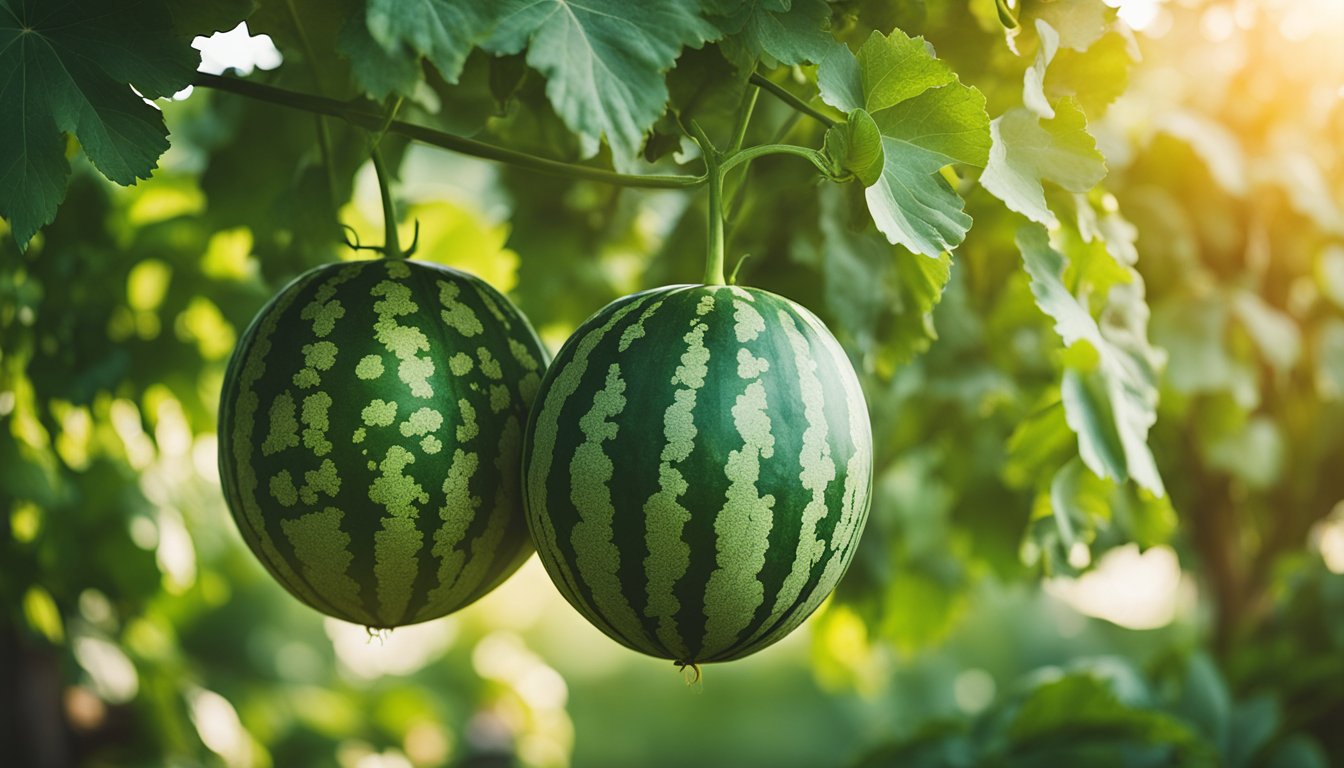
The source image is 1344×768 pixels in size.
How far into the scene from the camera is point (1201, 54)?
114 inches

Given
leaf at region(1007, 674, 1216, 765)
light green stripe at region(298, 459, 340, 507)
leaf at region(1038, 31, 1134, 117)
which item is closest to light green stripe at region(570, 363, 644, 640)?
light green stripe at region(298, 459, 340, 507)

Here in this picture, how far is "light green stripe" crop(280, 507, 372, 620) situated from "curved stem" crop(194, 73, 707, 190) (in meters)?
0.39

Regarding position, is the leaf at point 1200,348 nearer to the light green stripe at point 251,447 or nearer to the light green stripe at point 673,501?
the light green stripe at point 673,501

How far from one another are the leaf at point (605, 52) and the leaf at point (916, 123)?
147 mm

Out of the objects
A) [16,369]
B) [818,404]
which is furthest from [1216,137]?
[16,369]

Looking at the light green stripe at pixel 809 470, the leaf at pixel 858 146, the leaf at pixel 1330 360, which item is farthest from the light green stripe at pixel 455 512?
the leaf at pixel 1330 360

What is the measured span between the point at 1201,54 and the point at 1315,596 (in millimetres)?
1397

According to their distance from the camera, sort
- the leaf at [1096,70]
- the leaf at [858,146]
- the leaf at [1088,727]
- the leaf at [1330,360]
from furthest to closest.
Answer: the leaf at [1330,360] → the leaf at [1088,727] → the leaf at [1096,70] → the leaf at [858,146]

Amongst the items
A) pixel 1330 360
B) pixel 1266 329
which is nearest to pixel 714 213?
pixel 1266 329

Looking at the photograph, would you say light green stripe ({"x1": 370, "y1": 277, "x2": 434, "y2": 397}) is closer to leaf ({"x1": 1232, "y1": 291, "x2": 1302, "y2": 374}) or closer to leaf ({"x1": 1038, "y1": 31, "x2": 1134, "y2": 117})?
leaf ({"x1": 1038, "y1": 31, "x2": 1134, "y2": 117})

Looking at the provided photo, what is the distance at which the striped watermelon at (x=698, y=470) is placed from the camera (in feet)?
3.19

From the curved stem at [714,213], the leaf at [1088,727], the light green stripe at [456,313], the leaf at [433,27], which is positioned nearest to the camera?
the leaf at [433,27]

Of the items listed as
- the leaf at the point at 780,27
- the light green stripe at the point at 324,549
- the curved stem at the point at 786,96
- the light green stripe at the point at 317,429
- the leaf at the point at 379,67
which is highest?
the curved stem at the point at 786,96

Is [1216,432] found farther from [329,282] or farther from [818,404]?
[329,282]
